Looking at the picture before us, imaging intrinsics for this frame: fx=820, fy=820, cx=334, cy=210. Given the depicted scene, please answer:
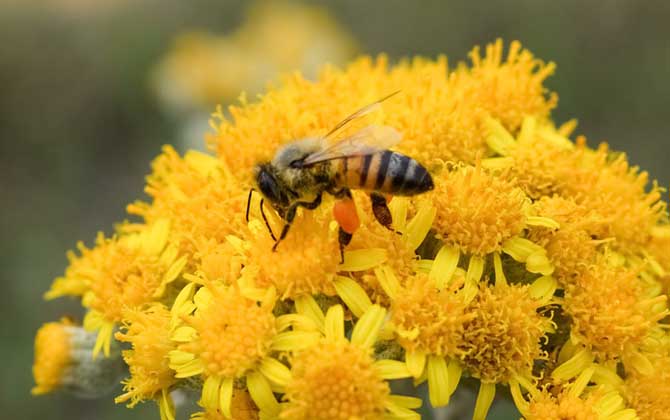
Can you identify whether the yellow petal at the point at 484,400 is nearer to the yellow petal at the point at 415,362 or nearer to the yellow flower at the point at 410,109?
the yellow petal at the point at 415,362

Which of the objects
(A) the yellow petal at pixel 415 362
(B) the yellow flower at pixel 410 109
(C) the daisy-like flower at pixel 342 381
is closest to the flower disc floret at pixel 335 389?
(C) the daisy-like flower at pixel 342 381

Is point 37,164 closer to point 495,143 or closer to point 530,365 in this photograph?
point 495,143

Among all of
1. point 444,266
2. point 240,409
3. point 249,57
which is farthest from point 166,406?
point 249,57

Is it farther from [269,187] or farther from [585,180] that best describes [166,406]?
[585,180]

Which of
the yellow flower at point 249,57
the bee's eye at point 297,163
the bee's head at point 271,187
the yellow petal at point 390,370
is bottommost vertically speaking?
the yellow petal at point 390,370

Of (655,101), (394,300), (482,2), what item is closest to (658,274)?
(394,300)
